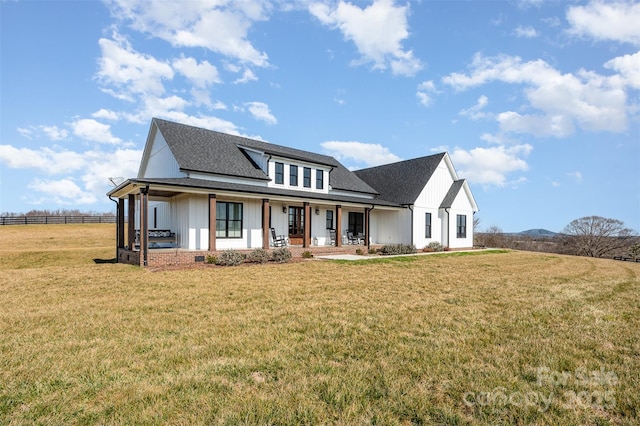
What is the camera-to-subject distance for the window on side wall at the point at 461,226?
2467 centimetres

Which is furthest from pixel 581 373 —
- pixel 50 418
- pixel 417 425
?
pixel 50 418

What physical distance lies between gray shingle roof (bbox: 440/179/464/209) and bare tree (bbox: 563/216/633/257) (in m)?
29.2

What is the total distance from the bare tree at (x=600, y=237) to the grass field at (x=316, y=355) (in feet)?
138

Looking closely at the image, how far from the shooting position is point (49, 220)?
132ft

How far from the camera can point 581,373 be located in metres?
3.71

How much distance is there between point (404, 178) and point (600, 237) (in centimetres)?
3384

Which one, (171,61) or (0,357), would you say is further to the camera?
(171,61)

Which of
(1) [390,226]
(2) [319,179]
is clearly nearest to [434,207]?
(1) [390,226]

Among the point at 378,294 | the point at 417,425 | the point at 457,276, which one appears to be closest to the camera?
the point at 417,425

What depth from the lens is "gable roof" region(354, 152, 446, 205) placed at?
2312cm

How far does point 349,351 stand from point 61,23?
1505cm

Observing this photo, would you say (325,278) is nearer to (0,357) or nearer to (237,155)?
(0,357)

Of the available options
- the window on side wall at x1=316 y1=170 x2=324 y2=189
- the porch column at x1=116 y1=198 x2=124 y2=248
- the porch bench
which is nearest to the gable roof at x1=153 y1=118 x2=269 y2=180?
the porch bench

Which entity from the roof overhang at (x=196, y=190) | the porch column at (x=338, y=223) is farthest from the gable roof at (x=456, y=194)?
the porch column at (x=338, y=223)
